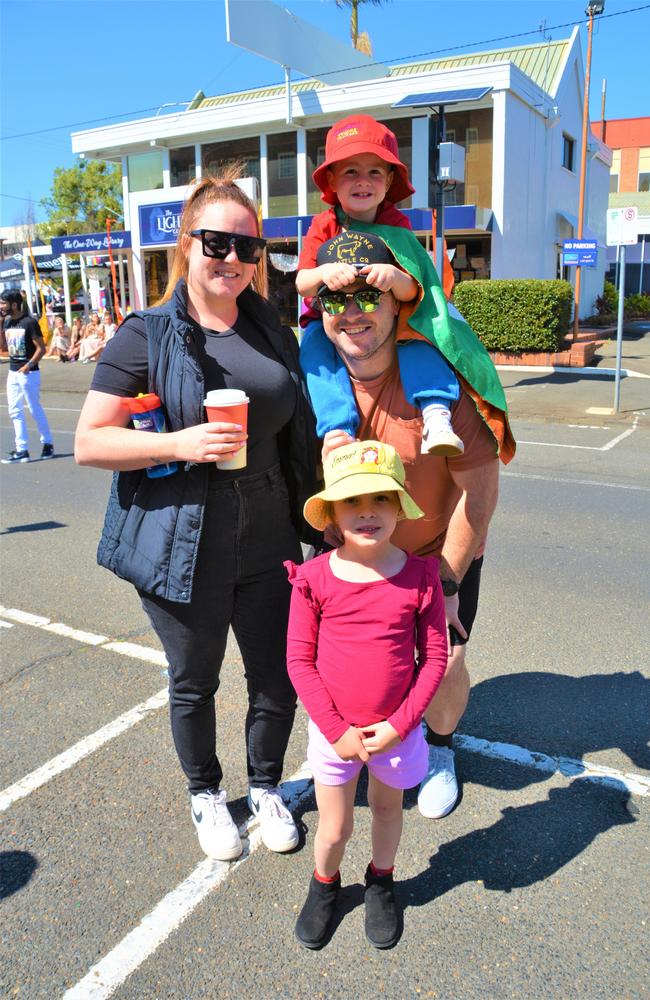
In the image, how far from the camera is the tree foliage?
1844 inches

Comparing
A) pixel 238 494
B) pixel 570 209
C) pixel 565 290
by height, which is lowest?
pixel 238 494

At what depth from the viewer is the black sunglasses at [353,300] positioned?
7.39 ft

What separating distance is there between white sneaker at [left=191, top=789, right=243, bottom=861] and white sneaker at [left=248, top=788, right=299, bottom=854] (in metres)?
0.10

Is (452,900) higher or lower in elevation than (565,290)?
lower

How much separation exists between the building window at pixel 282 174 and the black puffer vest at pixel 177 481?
24551 millimetres

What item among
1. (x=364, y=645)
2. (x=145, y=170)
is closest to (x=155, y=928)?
(x=364, y=645)

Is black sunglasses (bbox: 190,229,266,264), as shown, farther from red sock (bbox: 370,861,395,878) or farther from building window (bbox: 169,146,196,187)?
building window (bbox: 169,146,196,187)

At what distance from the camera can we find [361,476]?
2.04m

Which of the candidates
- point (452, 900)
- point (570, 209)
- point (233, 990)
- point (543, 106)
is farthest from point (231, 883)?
point (570, 209)

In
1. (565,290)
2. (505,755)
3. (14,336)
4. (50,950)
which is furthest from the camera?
(565,290)

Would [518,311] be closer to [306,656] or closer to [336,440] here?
[336,440]

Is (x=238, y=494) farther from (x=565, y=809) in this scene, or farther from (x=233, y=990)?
(x=565, y=809)

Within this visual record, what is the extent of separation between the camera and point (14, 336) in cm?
988

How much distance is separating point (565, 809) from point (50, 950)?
1.80 metres
